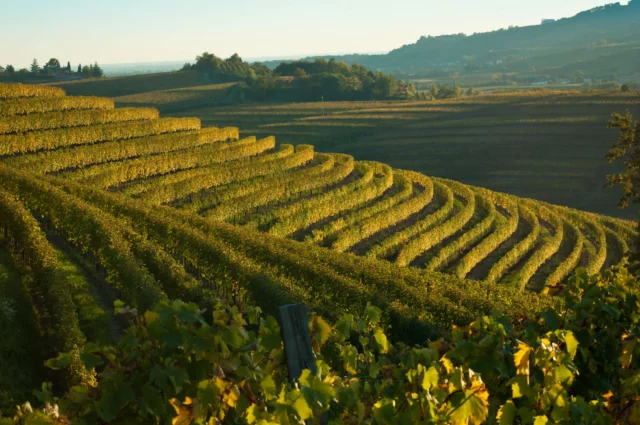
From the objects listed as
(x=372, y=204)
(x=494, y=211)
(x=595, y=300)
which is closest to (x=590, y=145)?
(x=494, y=211)

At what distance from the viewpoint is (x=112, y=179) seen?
143 feet

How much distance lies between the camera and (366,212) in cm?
4631

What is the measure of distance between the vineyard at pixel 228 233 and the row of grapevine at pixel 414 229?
0.14m

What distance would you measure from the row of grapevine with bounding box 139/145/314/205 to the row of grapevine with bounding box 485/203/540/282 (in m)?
19.0

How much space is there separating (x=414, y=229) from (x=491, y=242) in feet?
18.0

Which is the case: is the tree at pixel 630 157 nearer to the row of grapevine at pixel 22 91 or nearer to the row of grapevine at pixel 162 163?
the row of grapevine at pixel 162 163

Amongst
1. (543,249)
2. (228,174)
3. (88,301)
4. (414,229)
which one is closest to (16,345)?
(88,301)

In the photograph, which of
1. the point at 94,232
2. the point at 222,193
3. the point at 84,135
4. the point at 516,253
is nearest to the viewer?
the point at 94,232

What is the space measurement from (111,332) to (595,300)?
654 inches

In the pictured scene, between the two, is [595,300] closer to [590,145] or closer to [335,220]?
[335,220]

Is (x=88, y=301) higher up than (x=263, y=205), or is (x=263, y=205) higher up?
(x=88, y=301)

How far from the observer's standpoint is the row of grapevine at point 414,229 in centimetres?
4101

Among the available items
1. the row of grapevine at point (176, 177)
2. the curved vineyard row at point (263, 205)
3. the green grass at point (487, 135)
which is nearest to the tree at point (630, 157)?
the curved vineyard row at point (263, 205)

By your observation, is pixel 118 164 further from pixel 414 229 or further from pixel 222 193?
pixel 414 229
